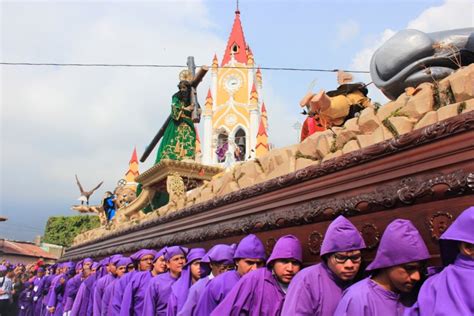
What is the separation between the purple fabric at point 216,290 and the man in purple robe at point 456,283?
61.9 inches

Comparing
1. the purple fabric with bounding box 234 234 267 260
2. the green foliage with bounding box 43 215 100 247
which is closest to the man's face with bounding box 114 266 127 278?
the purple fabric with bounding box 234 234 267 260

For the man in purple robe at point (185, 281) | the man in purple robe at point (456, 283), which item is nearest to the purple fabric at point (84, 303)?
the man in purple robe at point (185, 281)

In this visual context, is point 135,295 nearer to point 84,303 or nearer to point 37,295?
point 84,303

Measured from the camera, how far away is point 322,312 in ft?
6.99

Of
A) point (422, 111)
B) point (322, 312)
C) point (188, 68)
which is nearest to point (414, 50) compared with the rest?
point (422, 111)

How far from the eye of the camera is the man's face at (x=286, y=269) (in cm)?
262

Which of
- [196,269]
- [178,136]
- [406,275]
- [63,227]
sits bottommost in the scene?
[406,275]

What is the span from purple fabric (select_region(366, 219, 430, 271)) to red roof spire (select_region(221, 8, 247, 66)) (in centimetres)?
3817

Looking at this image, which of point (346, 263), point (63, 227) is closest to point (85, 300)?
point (346, 263)

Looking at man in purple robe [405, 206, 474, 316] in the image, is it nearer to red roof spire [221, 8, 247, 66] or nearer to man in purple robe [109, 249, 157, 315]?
man in purple robe [109, 249, 157, 315]

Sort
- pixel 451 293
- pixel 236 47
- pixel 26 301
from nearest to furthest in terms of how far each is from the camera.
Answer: pixel 451 293, pixel 26 301, pixel 236 47

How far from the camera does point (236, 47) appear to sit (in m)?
40.8

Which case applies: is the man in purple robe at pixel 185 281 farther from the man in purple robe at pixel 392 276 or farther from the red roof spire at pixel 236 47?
the red roof spire at pixel 236 47

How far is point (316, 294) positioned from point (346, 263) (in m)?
0.21
